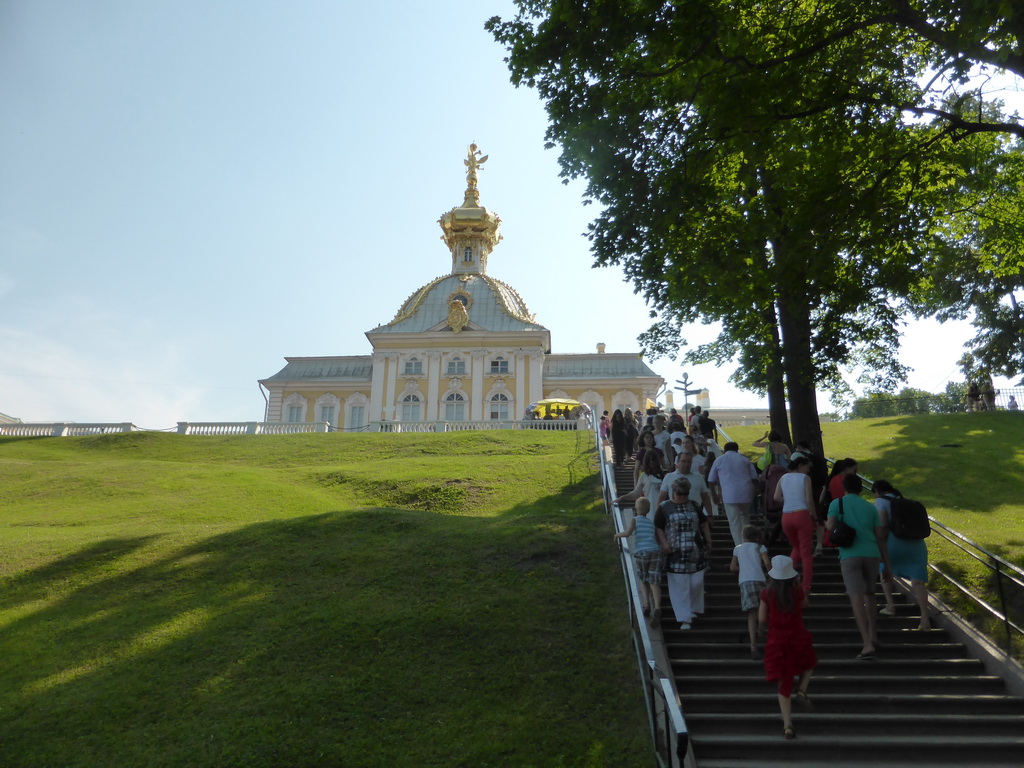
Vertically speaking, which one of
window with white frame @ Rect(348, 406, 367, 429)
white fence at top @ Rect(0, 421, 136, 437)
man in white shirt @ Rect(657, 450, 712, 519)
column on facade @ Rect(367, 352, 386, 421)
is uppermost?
column on facade @ Rect(367, 352, 386, 421)

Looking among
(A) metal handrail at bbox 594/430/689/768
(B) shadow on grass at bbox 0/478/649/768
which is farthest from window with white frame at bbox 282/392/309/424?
(A) metal handrail at bbox 594/430/689/768

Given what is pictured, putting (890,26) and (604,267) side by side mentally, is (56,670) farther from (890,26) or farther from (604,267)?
(890,26)

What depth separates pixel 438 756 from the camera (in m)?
7.25

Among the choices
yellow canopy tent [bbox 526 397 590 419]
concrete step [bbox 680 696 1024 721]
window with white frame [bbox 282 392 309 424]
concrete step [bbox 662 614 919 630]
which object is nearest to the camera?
concrete step [bbox 680 696 1024 721]

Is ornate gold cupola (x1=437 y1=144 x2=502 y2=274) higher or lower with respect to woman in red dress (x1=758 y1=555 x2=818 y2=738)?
higher

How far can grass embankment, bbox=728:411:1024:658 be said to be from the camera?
11938mm

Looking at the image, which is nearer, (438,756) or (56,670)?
(438,756)

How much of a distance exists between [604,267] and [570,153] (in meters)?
1.90

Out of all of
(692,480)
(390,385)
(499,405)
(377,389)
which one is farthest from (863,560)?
(377,389)

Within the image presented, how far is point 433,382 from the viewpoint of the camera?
53344 mm

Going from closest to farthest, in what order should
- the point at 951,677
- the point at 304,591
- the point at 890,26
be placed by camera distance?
the point at 951,677, the point at 304,591, the point at 890,26

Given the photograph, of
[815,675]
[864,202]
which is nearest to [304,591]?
[815,675]

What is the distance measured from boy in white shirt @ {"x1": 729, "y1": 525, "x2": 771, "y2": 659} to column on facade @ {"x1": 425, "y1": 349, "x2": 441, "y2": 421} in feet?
143

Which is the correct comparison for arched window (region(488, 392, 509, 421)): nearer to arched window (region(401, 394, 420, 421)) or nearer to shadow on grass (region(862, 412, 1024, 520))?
arched window (region(401, 394, 420, 421))
